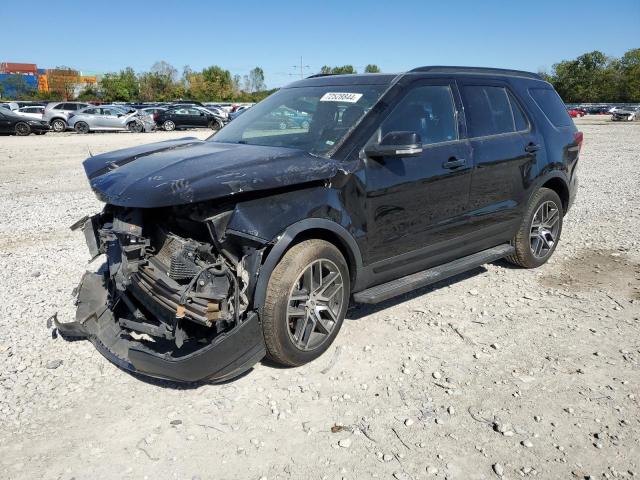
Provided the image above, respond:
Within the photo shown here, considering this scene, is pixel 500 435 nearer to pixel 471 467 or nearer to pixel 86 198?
pixel 471 467

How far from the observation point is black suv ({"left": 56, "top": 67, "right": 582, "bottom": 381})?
319 cm

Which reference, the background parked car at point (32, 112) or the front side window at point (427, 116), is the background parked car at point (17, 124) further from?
the front side window at point (427, 116)

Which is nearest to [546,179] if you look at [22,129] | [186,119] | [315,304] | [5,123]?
[315,304]

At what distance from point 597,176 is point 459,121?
9235 mm

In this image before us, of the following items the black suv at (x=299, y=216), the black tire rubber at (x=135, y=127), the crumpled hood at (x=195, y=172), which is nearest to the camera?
the crumpled hood at (x=195, y=172)

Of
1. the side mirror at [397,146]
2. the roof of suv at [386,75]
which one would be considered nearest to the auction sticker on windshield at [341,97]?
the roof of suv at [386,75]

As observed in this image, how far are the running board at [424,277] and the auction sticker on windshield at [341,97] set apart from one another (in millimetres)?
1488

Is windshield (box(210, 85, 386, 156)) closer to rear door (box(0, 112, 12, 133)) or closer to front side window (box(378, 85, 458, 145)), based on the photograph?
front side window (box(378, 85, 458, 145))

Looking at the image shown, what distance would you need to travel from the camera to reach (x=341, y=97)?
433 centimetres

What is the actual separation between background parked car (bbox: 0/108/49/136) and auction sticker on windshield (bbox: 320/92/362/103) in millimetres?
26274

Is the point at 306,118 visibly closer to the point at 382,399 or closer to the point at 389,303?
the point at 389,303

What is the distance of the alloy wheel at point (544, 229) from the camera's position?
220 inches

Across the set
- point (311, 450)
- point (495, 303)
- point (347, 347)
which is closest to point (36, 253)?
point (347, 347)

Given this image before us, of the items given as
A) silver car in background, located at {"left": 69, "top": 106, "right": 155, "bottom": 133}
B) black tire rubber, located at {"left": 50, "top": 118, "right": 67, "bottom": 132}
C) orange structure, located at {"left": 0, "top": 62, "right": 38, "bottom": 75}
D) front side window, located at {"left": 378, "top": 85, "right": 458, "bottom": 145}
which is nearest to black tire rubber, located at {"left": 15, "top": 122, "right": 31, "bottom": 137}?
black tire rubber, located at {"left": 50, "top": 118, "right": 67, "bottom": 132}
